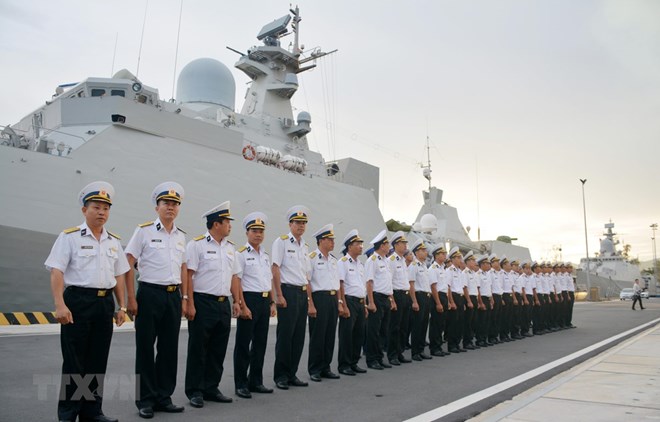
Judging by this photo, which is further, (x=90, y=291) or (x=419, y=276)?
(x=419, y=276)

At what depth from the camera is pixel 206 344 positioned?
398 centimetres

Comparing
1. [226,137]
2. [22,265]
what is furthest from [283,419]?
[226,137]

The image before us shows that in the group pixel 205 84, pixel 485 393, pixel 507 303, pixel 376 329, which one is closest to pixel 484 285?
pixel 507 303

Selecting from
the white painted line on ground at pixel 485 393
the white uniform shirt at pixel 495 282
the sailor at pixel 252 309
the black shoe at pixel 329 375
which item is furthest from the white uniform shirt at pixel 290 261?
the white uniform shirt at pixel 495 282

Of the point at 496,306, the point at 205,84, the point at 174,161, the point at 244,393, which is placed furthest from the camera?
the point at 205,84

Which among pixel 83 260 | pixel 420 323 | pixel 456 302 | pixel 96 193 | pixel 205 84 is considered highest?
pixel 205 84

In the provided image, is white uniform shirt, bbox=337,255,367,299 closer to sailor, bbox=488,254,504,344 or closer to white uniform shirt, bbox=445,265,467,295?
white uniform shirt, bbox=445,265,467,295

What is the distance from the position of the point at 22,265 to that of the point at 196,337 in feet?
20.3

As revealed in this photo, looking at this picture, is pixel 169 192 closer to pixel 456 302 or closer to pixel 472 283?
pixel 456 302

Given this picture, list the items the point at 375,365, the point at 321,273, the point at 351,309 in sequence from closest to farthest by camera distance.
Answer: the point at 321,273
the point at 351,309
the point at 375,365

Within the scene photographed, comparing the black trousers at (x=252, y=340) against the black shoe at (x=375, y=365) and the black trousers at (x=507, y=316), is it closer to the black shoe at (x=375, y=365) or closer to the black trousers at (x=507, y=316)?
the black shoe at (x=375, y=365)

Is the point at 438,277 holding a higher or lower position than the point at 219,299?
higher

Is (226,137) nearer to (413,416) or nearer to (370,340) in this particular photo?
(370,340)

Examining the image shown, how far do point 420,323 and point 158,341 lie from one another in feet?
13.1
